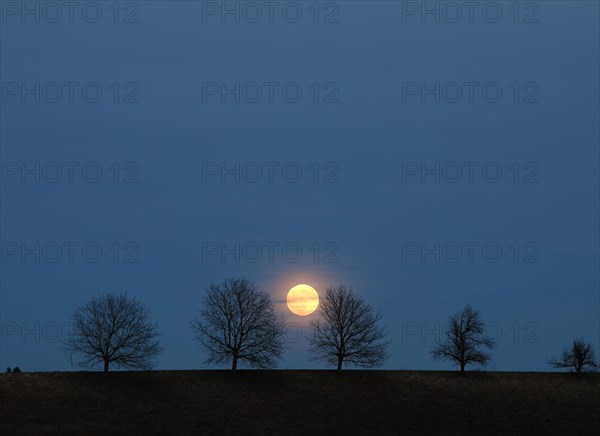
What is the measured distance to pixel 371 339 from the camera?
84.4m

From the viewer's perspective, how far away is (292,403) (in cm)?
7044

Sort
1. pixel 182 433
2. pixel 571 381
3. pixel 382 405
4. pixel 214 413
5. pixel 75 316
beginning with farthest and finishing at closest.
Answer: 1. pixel 571 381
2. pixel 75 316
3. pixel 382 405
4. pixel 214 413
5. pixel 182 433

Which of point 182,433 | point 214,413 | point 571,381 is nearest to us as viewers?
point 182,433

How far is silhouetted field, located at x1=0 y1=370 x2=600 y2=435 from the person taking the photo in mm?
63250

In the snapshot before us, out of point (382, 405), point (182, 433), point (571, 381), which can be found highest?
point (571, 381)

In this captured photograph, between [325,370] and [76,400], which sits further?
[325,370]

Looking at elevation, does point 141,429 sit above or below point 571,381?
below

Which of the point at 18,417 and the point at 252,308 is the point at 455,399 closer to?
the point at 252,308

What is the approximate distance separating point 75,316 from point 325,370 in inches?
914

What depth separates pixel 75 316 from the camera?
3031 inches

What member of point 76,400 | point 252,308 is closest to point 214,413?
point 76,400

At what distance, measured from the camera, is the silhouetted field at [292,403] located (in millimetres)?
63250

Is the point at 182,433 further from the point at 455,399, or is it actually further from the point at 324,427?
the point at 455,399

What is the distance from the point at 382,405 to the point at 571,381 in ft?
74.2
